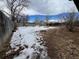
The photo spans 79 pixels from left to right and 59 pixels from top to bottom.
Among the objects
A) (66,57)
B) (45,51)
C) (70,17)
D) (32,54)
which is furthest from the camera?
(70,17)

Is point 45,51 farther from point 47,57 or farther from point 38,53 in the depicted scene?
point 47,57

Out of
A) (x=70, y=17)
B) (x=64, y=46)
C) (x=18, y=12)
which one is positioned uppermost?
(x=64, y=46)

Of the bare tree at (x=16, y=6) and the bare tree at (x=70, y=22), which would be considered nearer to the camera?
the bare tree at (x=70, y=22)

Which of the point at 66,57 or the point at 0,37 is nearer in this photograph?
the point at 66,57

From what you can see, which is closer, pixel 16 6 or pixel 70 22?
pixel 70 22

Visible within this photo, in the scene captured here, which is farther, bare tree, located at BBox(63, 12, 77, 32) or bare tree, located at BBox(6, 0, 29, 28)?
bare tree, located at BBox(6, 0, 29, 28)

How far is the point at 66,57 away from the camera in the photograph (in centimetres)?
852

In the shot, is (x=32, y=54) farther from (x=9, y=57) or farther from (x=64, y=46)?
(x=64, y=46)

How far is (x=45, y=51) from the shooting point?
32.4 ft

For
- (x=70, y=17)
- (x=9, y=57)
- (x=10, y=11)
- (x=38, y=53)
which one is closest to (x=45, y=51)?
(x=38, y=53)

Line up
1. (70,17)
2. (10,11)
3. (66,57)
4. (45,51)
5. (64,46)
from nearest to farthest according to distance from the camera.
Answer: (66,57), (45,51), (64,46), (70,17), (10,11)

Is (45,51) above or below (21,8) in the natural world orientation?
above

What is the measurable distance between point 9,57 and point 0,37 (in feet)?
4.87

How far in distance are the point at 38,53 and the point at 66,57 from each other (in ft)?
5.00
